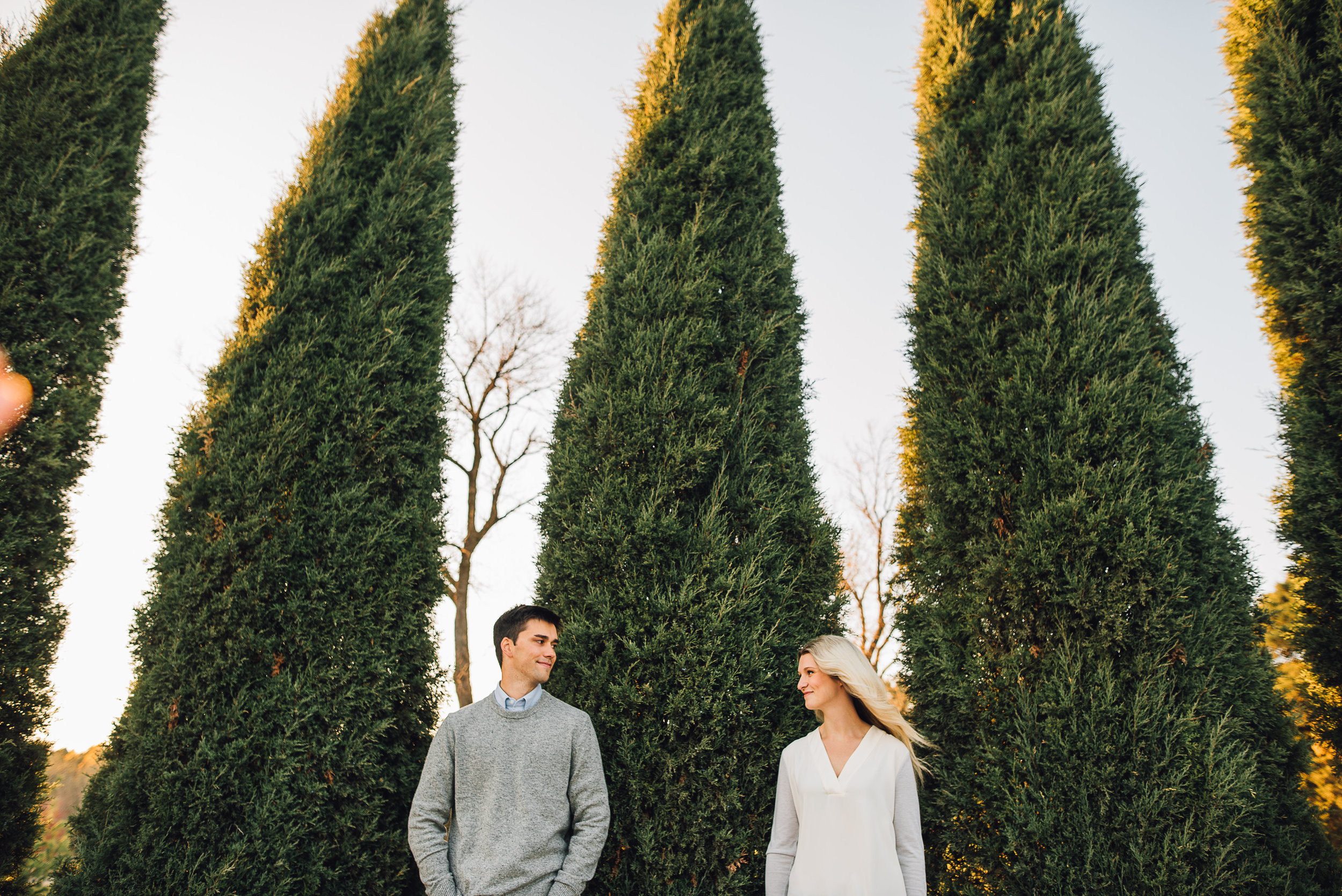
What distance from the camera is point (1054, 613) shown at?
166 inches

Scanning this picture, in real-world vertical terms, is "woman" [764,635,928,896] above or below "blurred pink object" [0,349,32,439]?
below

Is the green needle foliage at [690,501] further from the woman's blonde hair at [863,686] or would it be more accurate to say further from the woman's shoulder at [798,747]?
the woman's blonde hair at [863,686]

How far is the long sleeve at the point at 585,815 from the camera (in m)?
3.07

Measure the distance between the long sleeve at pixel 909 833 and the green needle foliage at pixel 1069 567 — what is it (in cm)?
128

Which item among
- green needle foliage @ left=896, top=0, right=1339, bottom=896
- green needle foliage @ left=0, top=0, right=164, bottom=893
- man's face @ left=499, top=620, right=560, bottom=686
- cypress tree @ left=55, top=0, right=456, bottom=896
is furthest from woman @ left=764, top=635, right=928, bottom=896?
green needle foliage @ left=0, top=0, right=164, bottom=893

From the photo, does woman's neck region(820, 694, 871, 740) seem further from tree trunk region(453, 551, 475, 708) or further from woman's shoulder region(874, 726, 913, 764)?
tree trunk region(453, 551, 475, 708)

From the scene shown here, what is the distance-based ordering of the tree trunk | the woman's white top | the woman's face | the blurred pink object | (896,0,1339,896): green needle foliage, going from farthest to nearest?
1. the tree trunk
2. the blurred pink object
3. (896,0,1339,896): green needle foliage
4. the woman's face
5. the woman's white top

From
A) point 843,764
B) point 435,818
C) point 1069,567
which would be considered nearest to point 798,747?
point 843,764

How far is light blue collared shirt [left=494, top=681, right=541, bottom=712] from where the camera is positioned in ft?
11.0

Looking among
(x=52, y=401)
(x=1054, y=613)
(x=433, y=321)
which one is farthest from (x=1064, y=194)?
(x=52, y=401)

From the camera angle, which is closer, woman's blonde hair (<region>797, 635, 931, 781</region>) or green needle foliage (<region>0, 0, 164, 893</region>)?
woman's blonde hair (<region>797, 635, 931, 781</region>)

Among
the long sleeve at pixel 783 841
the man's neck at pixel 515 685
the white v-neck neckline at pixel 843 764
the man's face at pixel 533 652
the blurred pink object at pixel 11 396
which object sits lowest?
the long sleeve at pixel 783 841

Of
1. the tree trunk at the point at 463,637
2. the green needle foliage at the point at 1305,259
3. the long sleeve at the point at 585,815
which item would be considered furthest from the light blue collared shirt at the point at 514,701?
the tree trunk at the point at 463,637

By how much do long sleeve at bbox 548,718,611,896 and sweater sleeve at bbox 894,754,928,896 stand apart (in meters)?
1.36
